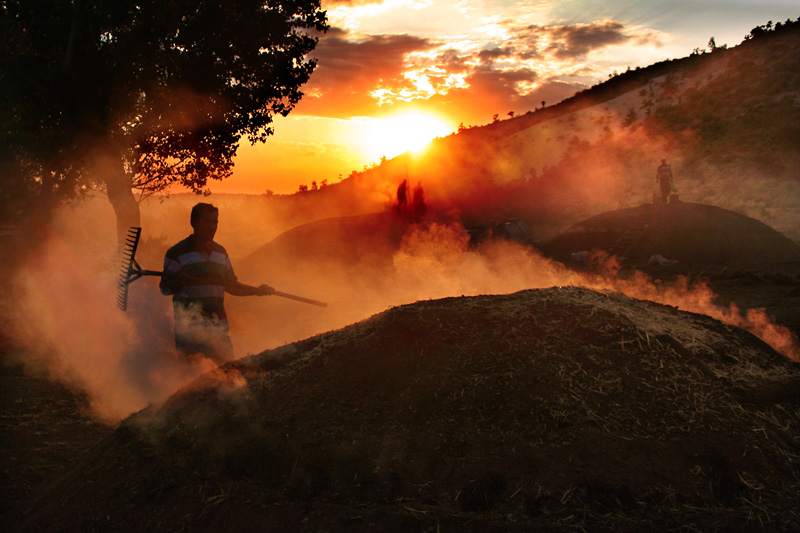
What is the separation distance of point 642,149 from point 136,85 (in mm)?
28323

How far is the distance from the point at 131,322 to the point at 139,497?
27.5ft

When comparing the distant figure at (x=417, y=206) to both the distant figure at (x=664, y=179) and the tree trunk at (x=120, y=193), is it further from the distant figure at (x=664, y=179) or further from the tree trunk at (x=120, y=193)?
the distant figure at (x=664, y=179)

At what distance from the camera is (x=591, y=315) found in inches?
184

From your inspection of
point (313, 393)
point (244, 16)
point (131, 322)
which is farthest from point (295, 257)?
point (313, 393)

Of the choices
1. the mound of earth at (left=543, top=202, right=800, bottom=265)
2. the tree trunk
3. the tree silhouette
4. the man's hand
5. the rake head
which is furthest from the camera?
the mound of earth at (left=543, top=202, right=800, bottom=265)

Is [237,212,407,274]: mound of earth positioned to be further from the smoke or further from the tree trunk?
the smoke

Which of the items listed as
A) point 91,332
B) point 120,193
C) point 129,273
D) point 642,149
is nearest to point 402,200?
point 120,193

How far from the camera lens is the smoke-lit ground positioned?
7.82 m

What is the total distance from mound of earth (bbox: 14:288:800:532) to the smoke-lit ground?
1501mm

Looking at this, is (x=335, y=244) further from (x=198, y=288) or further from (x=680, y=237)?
(x=198, y=288)

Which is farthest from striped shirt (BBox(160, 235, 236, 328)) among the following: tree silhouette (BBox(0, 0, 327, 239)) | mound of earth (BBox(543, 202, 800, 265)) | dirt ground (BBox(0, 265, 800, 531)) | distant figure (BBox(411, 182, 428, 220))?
mound of earth (BBox(543, 202, 800, 265))

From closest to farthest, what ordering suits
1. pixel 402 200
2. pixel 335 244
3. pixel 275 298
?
pixel 275 298
pixel 335 244
pixel 402 200

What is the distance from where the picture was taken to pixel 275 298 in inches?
543

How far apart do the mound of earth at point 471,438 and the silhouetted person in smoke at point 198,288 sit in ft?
1.42
